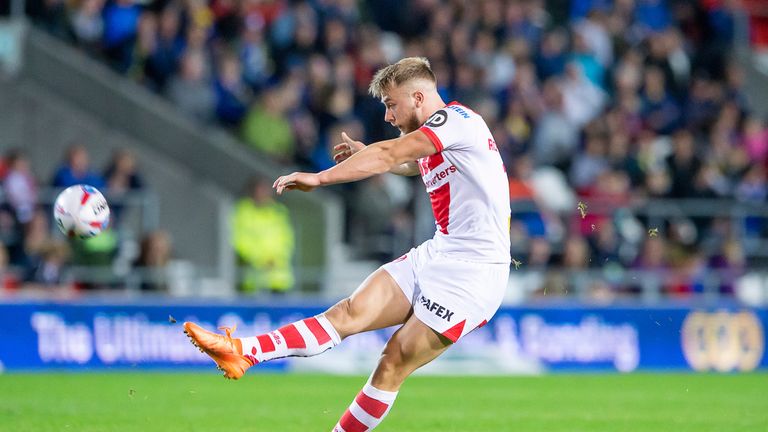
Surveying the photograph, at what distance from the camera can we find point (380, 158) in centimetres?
739

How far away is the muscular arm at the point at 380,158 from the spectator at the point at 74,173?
927 cm

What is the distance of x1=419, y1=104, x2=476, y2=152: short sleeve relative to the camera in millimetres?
7586

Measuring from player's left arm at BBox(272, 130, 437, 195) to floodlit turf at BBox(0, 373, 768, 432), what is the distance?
3.29 meters

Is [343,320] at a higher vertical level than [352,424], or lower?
higher

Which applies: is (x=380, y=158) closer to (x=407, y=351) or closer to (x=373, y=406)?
(x=407, y=351)

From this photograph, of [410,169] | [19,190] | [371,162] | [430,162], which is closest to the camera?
[371,162]

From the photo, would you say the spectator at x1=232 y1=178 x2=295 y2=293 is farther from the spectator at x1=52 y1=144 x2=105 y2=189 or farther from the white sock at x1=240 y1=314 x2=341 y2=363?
the white sock at x1=240 y1=314 x2=341 y2=363

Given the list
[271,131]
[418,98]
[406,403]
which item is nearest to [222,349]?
[418,98]

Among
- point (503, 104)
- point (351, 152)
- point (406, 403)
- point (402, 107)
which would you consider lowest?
point (406, 403)

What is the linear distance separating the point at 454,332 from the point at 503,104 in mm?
12525

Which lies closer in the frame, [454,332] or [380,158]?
[380,158]

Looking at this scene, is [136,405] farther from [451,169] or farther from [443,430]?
[451,169]

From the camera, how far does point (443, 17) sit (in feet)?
66.4

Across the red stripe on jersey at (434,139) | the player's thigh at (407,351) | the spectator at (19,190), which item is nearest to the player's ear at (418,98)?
the red stripe on jersey at (434,139)
